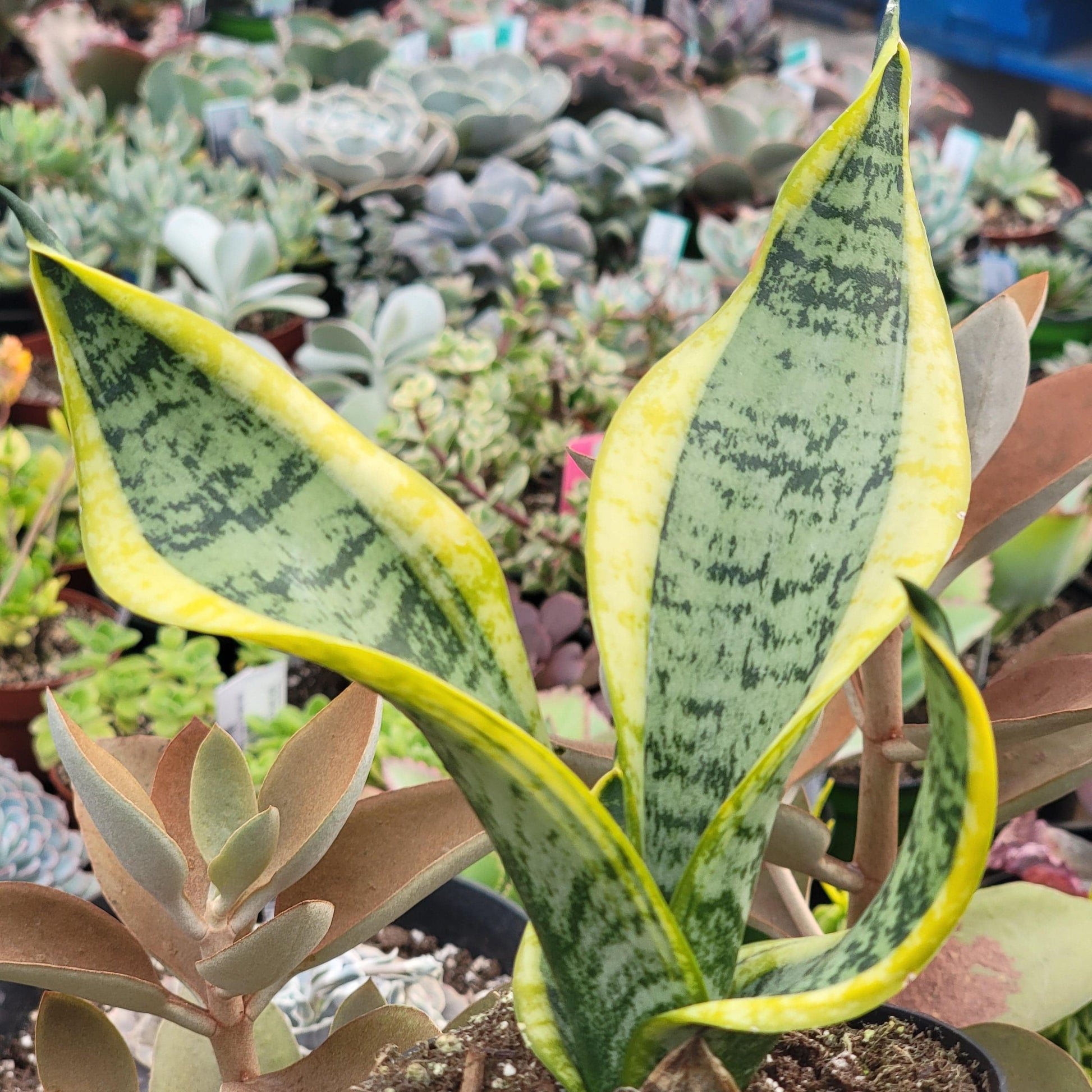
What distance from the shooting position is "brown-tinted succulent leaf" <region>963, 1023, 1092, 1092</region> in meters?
0.49

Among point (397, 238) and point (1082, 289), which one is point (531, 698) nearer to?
point (397, 238)

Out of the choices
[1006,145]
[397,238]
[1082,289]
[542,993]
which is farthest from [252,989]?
[1006,145]

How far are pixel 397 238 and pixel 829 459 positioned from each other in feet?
4.17

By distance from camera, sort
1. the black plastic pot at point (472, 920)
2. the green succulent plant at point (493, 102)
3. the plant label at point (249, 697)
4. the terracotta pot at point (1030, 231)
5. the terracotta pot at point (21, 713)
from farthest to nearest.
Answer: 1. the terracotta pot at point (1030, 231)
2. the green succulent plant at point (493, 102)
3. the terracotta pot at point (21, 713)
4. the plant label at point (249, 697)
5. the black plastic pot at point (472, 920)

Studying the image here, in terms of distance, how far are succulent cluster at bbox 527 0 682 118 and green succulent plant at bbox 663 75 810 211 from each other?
10 cm

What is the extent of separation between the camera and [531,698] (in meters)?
0.40

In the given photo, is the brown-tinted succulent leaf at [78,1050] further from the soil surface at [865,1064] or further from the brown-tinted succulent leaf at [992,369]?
the brown-tinted succulent leaf at [992,369]

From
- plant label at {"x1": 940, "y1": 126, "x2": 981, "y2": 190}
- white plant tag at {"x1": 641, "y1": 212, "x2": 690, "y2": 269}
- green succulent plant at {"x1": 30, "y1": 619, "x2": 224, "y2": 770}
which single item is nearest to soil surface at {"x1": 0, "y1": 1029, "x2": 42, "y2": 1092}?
green succulent plant at {"x1": 30, "y1": 619, "x2": 224, "y2": 770}

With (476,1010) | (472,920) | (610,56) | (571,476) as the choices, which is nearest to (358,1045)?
(476,1010)

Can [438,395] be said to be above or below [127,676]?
above

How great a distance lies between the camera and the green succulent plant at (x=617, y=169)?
5.58ft

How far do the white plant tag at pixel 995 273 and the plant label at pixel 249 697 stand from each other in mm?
1074

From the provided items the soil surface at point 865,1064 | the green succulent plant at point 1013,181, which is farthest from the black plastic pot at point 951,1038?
the green succulent plant at point 1013,181

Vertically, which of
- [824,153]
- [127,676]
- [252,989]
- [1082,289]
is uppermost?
[824,153]
